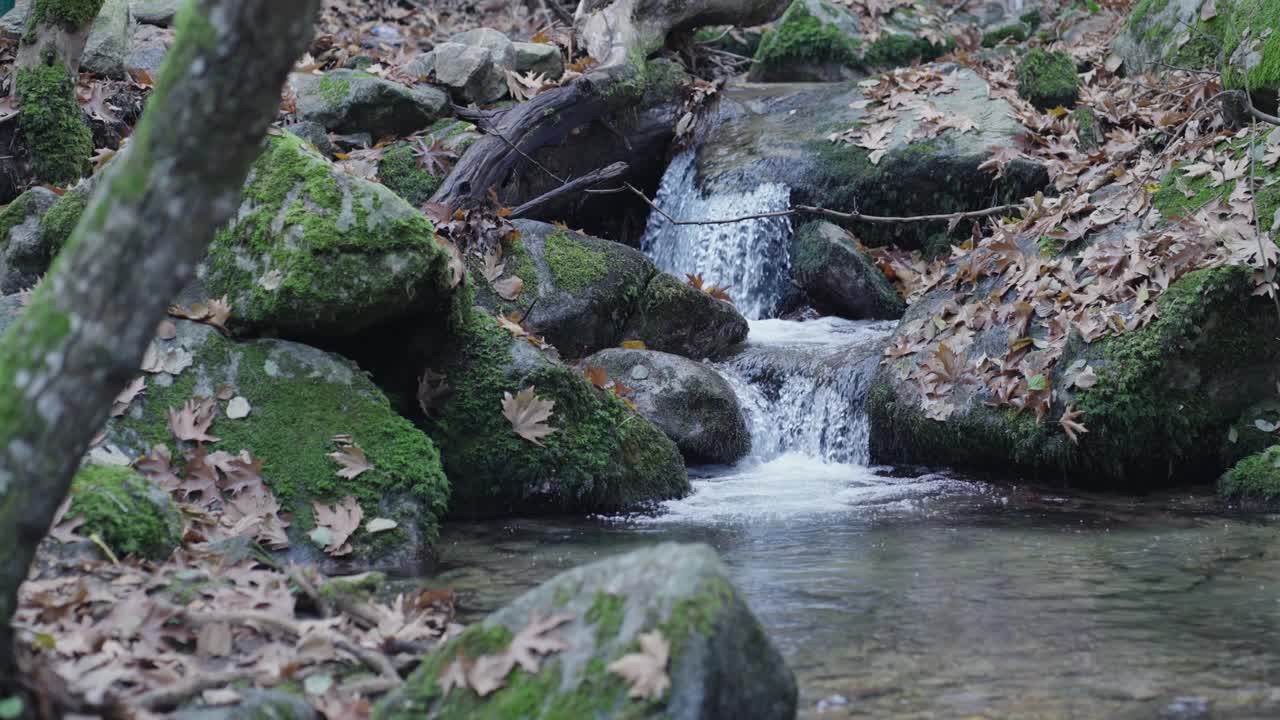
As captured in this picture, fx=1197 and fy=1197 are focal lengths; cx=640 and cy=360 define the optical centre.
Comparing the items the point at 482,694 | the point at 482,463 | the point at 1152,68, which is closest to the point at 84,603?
the point at 482,694

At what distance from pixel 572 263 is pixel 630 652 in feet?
19.7

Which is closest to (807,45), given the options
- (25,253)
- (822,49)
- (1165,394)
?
(822,49)

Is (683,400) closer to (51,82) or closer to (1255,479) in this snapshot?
(1255,479)

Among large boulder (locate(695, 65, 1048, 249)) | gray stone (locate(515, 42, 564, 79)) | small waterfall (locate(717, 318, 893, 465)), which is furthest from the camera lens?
gray stone (locate(515, 42, 564, 79))

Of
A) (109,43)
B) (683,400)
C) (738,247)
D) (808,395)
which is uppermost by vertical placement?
(109,43)

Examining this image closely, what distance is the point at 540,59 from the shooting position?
1093 cm

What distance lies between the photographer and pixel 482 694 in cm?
299

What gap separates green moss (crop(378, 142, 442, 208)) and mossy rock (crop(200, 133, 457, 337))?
10.7ft

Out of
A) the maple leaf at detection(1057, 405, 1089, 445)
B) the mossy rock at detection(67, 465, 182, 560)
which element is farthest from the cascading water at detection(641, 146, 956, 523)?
the mossy rock at detection(67, 465, 182, 560)

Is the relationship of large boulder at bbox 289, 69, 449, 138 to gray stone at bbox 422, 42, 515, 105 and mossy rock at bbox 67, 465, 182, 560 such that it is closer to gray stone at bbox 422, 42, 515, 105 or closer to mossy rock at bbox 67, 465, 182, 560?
gray stone at bbox 422, 42, 515, 105

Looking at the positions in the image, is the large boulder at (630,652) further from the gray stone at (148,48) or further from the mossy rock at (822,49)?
the mossy rock at (822,49)

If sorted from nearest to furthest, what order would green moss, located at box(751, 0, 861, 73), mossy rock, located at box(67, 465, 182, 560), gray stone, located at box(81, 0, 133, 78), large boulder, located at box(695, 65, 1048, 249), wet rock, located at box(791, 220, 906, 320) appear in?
mossy rock, located at box(67, 465, 182, 560)
gray stone, located at box(81, 0, 133, 78)
wet rock, located at box(791, 220, 906, 320)
large boulder, located at box(695, 65, 1048, 249)
green moss, located at box(751, 0, 861, 73)

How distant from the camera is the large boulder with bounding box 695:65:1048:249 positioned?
10508 mm

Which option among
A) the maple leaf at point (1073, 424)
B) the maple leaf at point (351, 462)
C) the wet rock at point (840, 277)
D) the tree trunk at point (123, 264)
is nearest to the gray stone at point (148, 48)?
the maple leaf at point (351, 462)
